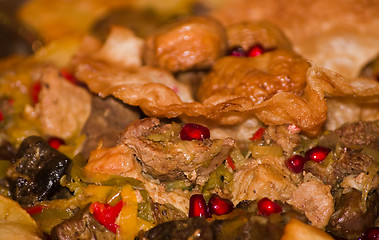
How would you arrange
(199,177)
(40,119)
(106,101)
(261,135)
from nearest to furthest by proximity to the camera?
(199,177), (261,135), (106,101), (40,119)

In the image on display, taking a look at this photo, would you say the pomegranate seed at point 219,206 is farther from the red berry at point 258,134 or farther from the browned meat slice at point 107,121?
the browned meat slice at point 107,121

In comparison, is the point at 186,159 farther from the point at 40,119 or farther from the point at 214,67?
the point at 40,119

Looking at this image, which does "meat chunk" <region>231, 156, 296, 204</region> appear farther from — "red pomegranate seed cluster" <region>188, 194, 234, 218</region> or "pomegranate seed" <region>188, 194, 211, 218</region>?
"pomegranate seed" <region>188, 194, 211, 218</region>

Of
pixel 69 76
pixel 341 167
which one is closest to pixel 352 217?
pixel 341 167

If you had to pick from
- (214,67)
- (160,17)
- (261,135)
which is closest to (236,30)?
(214,67)

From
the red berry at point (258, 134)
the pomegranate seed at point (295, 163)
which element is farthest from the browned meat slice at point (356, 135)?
the red berry at point (258, 134)
